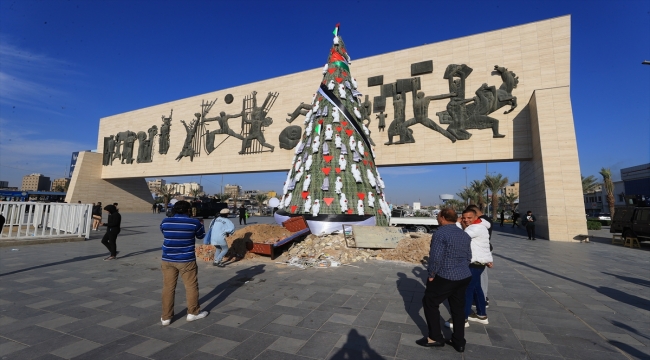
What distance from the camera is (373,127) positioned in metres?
20.4

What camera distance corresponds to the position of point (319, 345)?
3.10m

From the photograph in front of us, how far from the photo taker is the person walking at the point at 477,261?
3.64 metres

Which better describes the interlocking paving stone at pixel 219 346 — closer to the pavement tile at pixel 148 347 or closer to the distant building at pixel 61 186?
the pavement tile at pixel 148 347

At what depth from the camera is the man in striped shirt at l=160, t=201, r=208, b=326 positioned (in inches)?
142

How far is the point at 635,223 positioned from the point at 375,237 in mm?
13660

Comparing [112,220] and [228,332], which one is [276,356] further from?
[112,220]

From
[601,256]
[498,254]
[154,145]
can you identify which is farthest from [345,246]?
[154,145]

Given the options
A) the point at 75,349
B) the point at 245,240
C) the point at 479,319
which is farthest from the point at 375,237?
the point at 75,349

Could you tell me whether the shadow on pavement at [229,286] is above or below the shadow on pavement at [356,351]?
below

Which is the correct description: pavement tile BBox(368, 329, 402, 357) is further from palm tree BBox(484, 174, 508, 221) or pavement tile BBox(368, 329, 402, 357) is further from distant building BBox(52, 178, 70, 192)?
distant building BBox(52, 178, 70, 192)

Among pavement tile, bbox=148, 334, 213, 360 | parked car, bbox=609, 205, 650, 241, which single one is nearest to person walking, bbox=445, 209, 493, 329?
pavement tile, bbox=148, 334, 213, 360

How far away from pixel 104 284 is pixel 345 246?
5.86 m

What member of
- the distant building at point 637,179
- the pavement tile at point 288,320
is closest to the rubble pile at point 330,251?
the pavement tile at point 288,320

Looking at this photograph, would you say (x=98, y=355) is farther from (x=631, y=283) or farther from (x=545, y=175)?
(x=545, y=175)
